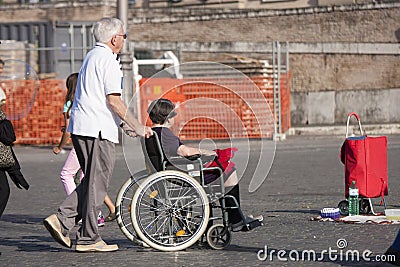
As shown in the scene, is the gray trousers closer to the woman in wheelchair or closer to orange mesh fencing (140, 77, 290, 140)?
the woman in wheelchair

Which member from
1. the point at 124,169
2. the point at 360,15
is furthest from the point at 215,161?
the point at 360,15

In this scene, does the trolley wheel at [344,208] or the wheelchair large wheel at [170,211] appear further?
the trolley wheel at [344,208]

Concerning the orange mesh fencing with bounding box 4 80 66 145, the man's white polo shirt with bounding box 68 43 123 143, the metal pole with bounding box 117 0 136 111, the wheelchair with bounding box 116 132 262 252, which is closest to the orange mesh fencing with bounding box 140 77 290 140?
the metal pole with bounding box 117 0 136 111

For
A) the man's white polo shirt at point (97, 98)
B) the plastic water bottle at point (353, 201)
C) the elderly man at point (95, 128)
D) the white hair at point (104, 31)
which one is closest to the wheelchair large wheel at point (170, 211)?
the elderly man at point (95, 128)

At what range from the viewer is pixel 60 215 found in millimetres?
8508

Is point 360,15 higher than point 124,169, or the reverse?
point 360,15

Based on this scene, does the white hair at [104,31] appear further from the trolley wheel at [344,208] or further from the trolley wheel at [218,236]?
the trolley wheel at [344,208]

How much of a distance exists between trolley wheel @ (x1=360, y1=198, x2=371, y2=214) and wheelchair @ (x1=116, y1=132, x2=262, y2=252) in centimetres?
220

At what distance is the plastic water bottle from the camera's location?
32.9 feet

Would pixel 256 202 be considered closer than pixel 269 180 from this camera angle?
Yes

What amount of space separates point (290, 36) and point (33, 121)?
48.3 feet

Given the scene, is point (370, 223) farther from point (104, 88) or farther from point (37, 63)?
point (37, 63)

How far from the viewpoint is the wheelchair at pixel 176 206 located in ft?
27.0

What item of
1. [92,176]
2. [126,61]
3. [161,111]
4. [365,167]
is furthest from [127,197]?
[126,61]
